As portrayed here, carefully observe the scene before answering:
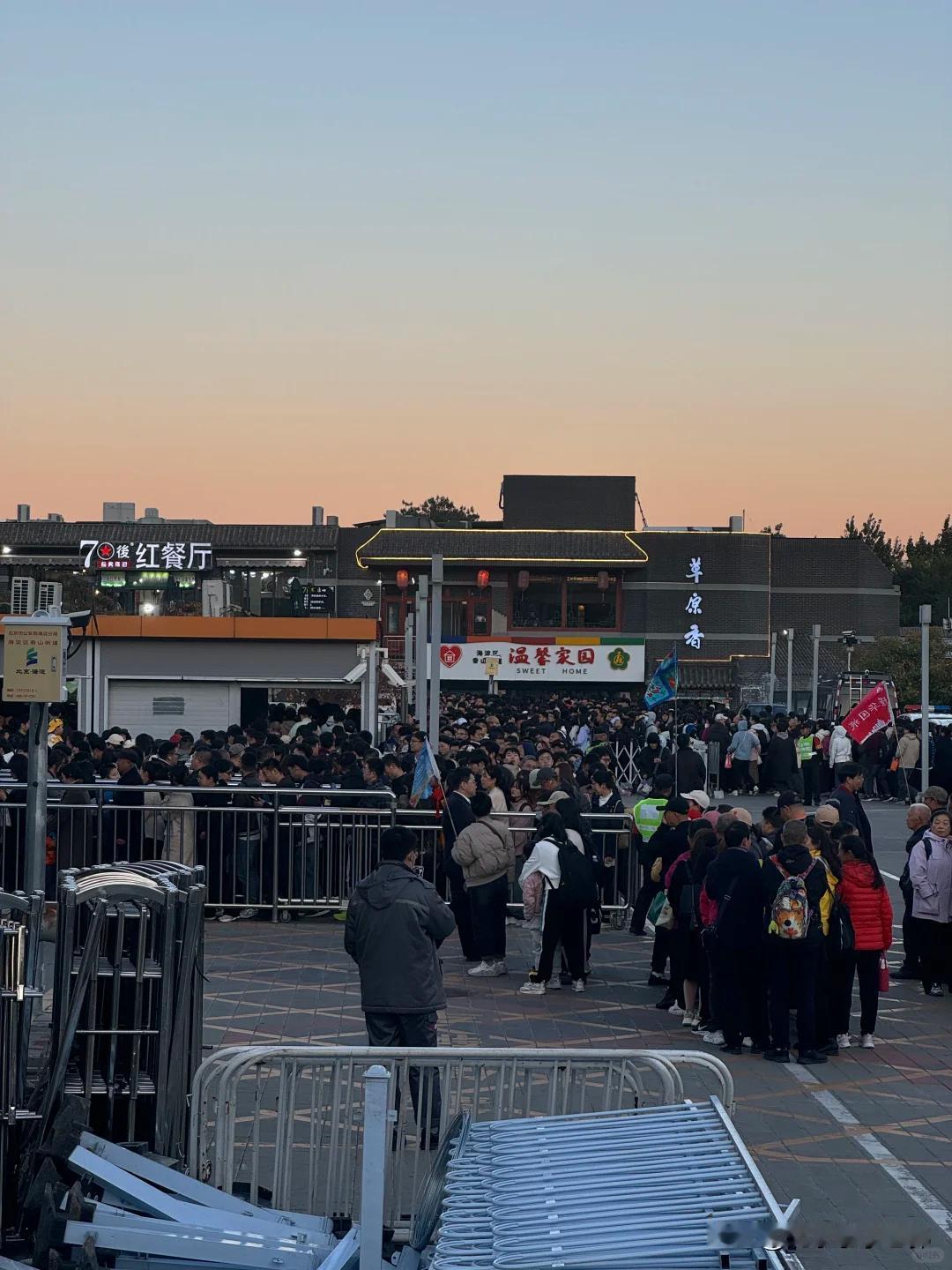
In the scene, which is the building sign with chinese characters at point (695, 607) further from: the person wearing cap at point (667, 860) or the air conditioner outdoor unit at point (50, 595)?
the person wearing cap at point (667, 860)

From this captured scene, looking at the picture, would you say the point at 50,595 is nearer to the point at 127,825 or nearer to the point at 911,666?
the point at 127,825

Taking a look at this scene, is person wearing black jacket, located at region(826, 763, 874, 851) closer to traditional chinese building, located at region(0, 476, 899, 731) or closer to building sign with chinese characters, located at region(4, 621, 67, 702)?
building sign with chinese characters, located at region(4, 621, 67, 702)

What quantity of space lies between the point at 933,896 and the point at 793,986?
2845mm

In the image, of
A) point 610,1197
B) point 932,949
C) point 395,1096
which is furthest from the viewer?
point 932,949

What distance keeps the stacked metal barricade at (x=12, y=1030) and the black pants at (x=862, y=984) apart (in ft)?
21.6

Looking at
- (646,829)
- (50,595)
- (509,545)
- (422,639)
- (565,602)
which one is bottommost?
(646,829)

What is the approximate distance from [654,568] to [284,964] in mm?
55493

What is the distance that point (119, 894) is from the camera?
717 cm

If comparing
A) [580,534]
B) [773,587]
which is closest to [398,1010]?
[580,534]

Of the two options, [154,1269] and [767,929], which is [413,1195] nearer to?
[154,1269]

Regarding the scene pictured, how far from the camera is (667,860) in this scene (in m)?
13.6

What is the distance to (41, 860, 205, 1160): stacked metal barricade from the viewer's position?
706 cm

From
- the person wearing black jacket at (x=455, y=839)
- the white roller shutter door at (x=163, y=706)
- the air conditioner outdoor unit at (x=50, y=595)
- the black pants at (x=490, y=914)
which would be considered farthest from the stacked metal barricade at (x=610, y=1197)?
the white roller shutter door at (x=163, y=706)

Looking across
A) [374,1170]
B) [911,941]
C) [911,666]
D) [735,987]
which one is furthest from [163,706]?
[911,666]
